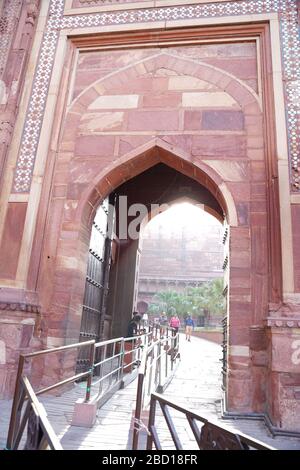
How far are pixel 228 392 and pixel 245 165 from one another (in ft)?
9.26

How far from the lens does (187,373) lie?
7.27m

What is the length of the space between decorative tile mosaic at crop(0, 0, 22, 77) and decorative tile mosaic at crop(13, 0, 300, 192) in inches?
21.3

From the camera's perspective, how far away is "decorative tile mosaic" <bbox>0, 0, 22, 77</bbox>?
5883 millimetres

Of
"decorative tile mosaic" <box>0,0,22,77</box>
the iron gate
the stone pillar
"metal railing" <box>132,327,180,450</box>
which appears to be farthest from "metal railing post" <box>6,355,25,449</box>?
"decorative tile mosaic" <box>0,0,22,77</box>

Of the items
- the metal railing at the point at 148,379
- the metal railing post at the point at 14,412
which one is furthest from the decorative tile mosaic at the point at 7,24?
the metal railing post at the point at 14,412

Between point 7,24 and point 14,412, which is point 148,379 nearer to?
point 14,412

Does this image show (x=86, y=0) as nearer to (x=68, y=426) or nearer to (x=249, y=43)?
(x=249, y=43)

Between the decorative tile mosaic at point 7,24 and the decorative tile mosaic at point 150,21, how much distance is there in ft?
1.78

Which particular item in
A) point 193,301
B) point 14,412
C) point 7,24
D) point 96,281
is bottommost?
point 14,412

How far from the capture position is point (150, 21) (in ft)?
19.3

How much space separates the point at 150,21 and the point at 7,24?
7.83 feet

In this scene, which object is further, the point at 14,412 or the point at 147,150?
the point at 147,150

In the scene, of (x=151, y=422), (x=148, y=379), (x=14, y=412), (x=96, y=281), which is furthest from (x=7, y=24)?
(x=151, y=422)
